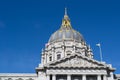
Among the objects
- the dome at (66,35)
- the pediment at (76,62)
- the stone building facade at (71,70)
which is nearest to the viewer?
the stone building facade at (71,70)

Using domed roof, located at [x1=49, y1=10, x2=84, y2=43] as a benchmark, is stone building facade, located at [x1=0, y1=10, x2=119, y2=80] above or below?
below

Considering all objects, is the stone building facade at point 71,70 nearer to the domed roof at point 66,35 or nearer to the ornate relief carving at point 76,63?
the ornate relief carving at point 76,63

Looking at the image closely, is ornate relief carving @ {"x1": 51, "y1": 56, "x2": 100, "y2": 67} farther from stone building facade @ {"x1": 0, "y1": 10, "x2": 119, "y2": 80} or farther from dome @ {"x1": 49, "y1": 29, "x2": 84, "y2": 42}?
dome @ {"x1": 49, "y1": 29, "x2": 84, "y2": 42}

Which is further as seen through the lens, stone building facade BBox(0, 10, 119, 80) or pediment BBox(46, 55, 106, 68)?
pediment BBox(46, 55, 106, 68)

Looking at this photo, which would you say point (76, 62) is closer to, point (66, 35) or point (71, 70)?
point (71, 70)

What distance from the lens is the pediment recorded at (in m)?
68.4

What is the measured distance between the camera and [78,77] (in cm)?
6831

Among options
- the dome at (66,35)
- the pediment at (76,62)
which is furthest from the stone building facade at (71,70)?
the dome at (66,35)

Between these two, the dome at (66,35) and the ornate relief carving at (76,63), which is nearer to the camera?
the ornate relief carving at (76,63)

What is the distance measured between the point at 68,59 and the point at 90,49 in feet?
84.6

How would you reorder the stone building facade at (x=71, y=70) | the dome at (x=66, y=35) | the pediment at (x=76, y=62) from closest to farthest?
the stone building facade at (x=71, y=70) < the pediment at (x=76, y=62) < the dome at (x=66, y=35)

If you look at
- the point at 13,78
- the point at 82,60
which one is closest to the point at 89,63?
the point at 82,60

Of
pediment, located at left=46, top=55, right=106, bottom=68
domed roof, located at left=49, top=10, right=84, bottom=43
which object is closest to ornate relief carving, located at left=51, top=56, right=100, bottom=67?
pediment, located at left=46, top=55, right=106, bottom=68

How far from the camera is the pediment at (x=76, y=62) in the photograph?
68.4 metres
